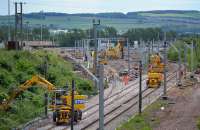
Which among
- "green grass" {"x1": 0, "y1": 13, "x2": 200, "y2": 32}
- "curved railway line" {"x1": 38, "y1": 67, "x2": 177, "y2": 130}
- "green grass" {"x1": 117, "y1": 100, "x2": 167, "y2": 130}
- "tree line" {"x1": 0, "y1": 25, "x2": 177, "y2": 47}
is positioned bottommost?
"curved railway line" {"x1": 38, "y1": 67, "x2": 177, "y2": 130}

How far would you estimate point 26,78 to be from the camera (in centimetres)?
4341

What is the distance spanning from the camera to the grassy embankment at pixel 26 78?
35069mm

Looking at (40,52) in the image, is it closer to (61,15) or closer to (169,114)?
(169,114)

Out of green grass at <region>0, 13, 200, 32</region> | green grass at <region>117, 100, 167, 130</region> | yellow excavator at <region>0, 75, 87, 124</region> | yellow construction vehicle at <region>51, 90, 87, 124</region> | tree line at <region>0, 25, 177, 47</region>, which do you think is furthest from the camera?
green grass at <region>0, 13, 200, 32</region>

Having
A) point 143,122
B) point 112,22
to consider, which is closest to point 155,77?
point 143,122

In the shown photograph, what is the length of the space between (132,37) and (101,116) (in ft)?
367

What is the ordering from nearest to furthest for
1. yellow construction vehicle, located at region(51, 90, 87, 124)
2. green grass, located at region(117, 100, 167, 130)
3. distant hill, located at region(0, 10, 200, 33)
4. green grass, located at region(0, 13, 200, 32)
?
green grass, located at region(117, 100, 167, 130)
yellow construction vehicle, located at region(51, 90, 87, 124)
green grass, located at region(0, 13, 200, 32)
distant hill, located at region(0, 10, 200, 33)

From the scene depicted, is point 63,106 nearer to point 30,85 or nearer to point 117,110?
point 30,85

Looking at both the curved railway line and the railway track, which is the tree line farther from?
the railway track

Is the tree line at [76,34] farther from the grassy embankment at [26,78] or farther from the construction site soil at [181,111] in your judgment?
the construction site soil at [181,111]

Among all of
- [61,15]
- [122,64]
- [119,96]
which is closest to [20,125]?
[119,96]

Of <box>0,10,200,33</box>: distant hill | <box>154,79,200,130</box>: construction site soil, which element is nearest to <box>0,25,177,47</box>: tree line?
<box>0,10,200,33</box>: distant hill

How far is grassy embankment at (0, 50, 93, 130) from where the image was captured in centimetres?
3507

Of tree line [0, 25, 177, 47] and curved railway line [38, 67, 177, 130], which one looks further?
tree line [0, 25, 177, 47]
